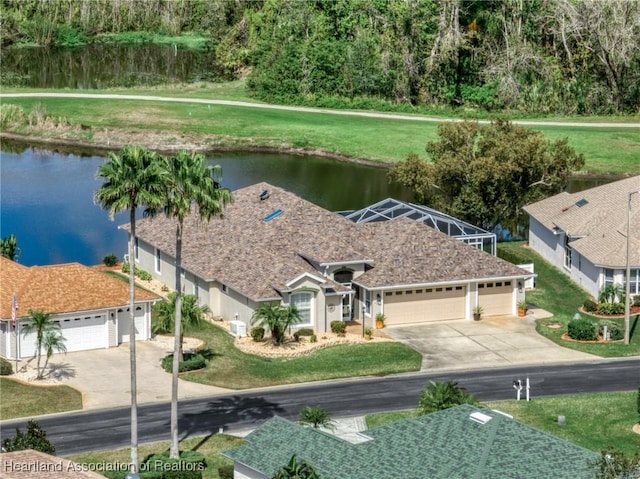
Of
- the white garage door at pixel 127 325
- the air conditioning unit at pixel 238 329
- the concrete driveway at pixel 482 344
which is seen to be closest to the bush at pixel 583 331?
the concrete driveway at pixel 482 344

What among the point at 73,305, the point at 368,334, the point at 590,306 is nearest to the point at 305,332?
the point at 368,334

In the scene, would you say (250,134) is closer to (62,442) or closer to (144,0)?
(144,0)

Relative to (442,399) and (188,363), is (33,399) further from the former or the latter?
(442,399)

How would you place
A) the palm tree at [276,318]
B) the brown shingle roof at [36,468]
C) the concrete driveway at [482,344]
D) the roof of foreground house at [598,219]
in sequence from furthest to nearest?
the roof of foreground house at [598,219] → the palm tree at [276,318] → the concrete driveway at [482,344] → the brown shingle roof at [36,468]

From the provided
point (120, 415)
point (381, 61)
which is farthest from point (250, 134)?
point (120, 415)

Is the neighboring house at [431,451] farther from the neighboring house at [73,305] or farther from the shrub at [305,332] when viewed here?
the shrub at [305,332]
